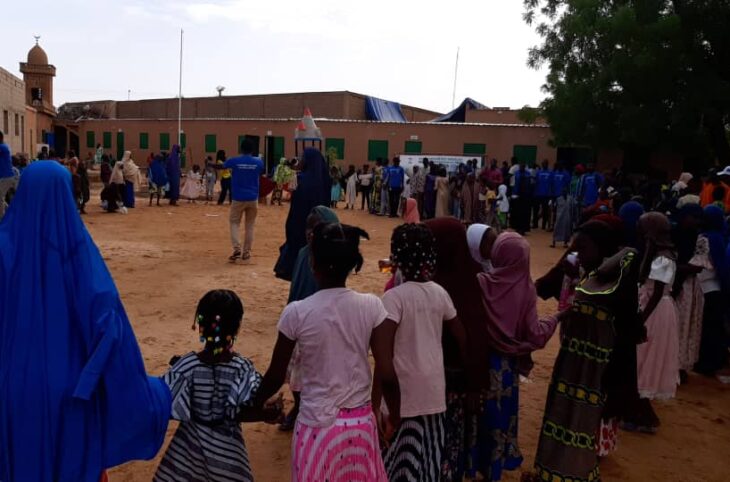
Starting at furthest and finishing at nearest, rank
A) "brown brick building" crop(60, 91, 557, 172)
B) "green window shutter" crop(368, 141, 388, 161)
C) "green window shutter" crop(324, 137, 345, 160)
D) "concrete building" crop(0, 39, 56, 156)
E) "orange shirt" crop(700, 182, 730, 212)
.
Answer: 1. "green window shutter" crop(324, 137, 345, 160)
2. "green window shutter" crop(368, 141, 388, 161)
3. "brown brick building" crop(60, 91, 557, 172)
4. "concrete building" crop(0, 39, 56, 156)
5. "orange shirt" crop(700, 182, 730, 212)

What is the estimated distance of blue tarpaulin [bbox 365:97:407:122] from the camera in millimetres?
33594

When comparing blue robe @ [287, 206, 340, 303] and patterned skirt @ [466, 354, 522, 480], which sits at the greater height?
blue robe @ [287, 206, 340, 303]

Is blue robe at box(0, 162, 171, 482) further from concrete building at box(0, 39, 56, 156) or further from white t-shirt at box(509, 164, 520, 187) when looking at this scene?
concrete building at box(0, 39, 56, 156)

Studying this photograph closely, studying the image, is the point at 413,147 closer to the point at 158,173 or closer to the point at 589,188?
the point at 158,173

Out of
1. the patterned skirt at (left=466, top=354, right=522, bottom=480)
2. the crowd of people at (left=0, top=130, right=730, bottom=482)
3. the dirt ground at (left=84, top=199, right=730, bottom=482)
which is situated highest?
the crowd of people at (left=0, top=130, right=730, bottom=482)

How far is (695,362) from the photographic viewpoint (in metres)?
5.66

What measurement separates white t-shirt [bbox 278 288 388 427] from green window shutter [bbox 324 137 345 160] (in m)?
26.0

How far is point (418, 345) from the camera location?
8.88 feet

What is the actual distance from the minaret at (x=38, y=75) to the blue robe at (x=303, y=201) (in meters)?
39.8

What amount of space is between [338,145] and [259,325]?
73.7 ft

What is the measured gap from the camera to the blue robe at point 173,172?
57.0ft

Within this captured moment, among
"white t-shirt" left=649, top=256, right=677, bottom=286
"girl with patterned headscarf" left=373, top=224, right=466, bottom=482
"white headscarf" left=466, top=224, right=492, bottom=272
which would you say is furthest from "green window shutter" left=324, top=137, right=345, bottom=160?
"girl with patterned headscarf" left=373, top=224, right=466, bottom=482

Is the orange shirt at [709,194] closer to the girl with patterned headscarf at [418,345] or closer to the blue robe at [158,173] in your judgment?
the girl with patterned headscarf at [418,345]

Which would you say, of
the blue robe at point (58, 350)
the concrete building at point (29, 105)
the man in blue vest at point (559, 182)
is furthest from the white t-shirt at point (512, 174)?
the concrete building at point (29, 105)
